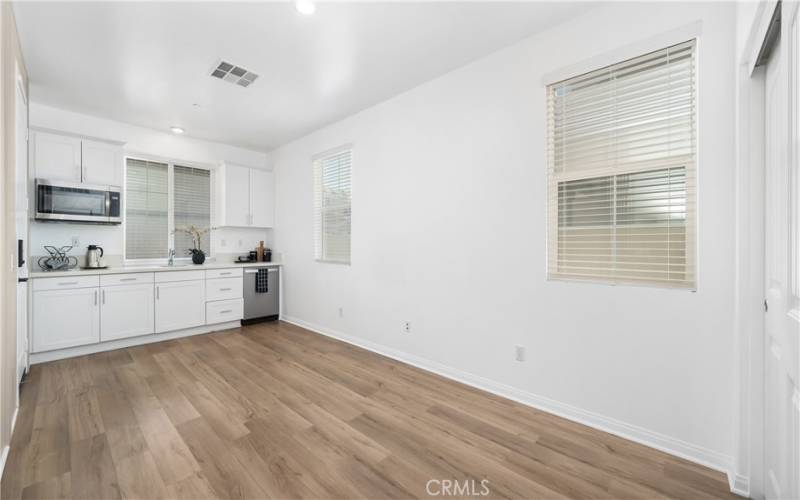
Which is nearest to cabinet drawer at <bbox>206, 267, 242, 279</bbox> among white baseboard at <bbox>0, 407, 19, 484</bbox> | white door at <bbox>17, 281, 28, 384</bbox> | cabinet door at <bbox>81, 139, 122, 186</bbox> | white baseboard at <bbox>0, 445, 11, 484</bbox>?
cabinet door at <bbox>81, 139, 122, 186</bbox>

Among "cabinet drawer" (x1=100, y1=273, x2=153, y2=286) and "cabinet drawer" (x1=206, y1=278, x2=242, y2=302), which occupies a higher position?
"cabinet drawer" (x1=100, y1=273, x2=153, y2=286)

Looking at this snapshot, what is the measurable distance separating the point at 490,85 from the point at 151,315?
459cm

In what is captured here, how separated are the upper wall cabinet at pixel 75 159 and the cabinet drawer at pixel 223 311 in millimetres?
1916

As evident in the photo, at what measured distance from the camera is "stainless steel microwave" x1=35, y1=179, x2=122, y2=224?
3611mm

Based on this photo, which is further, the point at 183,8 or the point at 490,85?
the point at 490,85

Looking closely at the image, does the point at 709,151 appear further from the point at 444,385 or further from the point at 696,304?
the point at 444,385

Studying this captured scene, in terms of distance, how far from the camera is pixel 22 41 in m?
2.66

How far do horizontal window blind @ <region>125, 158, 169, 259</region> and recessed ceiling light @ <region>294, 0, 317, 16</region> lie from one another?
3.82m

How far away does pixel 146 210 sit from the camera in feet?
15.6

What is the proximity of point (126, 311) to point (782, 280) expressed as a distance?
5.39 metres

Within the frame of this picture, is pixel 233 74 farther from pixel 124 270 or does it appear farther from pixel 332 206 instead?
pixel 124 270

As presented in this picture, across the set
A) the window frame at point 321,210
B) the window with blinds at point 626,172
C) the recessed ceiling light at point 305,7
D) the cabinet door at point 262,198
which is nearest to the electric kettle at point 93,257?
the cabinet door at point 262,198

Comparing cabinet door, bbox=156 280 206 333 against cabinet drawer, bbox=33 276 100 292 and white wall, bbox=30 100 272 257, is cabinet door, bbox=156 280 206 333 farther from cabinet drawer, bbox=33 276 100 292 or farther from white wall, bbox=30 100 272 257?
white wall, bbox=30 100 272 257

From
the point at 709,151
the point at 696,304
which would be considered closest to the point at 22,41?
the point at 709,151
